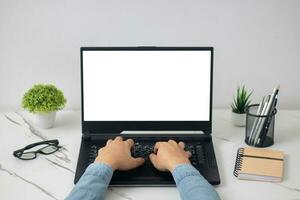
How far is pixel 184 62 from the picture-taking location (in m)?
1.29

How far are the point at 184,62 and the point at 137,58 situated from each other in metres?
0.14

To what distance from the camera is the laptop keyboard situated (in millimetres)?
1169

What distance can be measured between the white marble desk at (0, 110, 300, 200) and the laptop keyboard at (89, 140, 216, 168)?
43 millimetres

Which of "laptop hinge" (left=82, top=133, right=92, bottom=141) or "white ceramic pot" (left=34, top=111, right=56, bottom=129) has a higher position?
"white ceramic pot" (left=34, top=111, right=56, bottom=129)

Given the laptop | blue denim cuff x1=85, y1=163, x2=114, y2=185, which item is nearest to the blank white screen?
the laptop

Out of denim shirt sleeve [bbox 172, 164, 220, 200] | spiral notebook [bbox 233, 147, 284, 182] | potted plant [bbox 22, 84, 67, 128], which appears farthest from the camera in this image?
potted plant [bbox 22, 84, 67, 128]

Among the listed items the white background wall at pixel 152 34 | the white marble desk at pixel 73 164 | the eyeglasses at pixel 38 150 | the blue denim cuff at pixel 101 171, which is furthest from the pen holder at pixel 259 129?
the eyeglasses at pixel 38 150

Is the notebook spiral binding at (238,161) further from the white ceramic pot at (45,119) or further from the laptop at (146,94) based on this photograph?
the white ceramic pot at (45,119)

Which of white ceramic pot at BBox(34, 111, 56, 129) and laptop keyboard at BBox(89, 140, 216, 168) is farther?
white ceramic pot at BBox(34, 111, 56, 129)

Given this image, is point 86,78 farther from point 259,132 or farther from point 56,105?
point 259,132

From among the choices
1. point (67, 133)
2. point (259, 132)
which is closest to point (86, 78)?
point (67, 133)

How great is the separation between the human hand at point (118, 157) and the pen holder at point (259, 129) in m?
0.35

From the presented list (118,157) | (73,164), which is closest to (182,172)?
(118,157)

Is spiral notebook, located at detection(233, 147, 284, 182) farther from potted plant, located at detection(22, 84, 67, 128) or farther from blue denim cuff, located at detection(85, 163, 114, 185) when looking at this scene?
potted plant, located at detection(22, 84, 67, 128)
